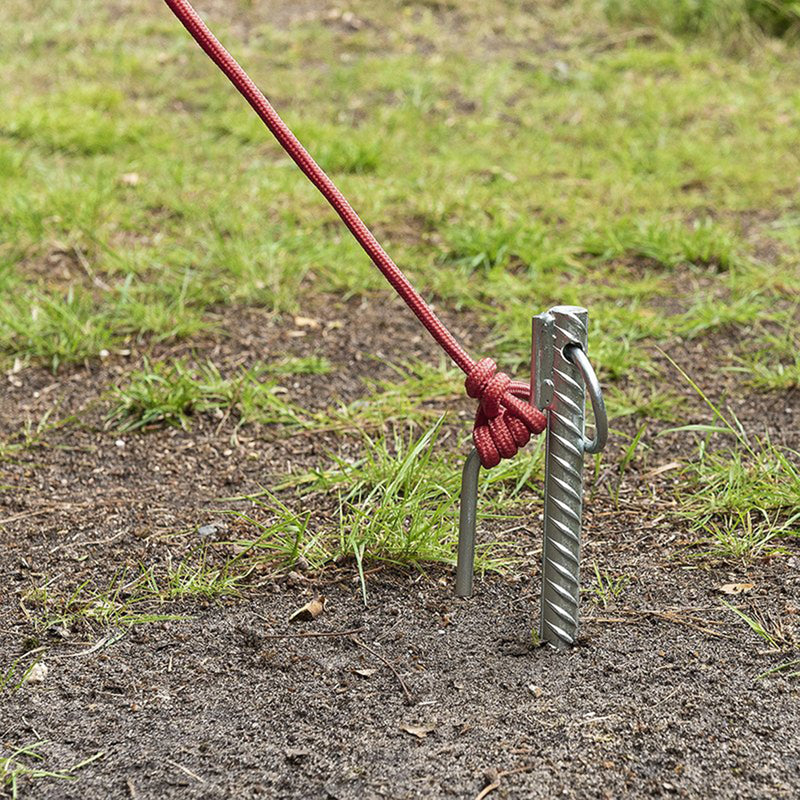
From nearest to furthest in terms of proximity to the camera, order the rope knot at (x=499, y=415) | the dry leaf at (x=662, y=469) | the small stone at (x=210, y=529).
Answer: the rope knot at (x=499, y=415), the small stone at (x=210, y=529), the dry leaf at (x=662, y=469)

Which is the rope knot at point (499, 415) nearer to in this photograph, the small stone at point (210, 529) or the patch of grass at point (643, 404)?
the small stone at point (210, 529)

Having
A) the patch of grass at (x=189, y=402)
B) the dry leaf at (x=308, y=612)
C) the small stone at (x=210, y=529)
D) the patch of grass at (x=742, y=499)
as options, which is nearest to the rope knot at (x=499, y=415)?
the dry leaf at (x=308, y=612)

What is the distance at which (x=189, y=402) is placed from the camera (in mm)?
3309

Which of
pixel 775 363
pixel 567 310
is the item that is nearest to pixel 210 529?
pixel 567 310

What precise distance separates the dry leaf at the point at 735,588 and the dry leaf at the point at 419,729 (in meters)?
0.76

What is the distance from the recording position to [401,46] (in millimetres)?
6488

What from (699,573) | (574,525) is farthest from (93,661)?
(699,573)

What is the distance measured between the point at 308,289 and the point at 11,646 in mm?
2074

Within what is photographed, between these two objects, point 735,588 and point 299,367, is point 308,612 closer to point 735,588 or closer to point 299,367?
point 735,588

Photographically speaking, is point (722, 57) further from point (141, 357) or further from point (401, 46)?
point (141, 357)

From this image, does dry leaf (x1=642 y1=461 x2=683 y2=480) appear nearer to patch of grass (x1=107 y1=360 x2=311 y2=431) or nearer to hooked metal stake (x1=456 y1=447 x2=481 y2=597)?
hooked metal stake (x1=456 y1=447 x2=481 y2=597)

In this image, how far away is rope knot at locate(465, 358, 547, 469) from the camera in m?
2.12

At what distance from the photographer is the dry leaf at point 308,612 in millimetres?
2385

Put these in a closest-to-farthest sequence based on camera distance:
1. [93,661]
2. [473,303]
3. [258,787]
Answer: [258,787] < [93,661] < [473,303]
